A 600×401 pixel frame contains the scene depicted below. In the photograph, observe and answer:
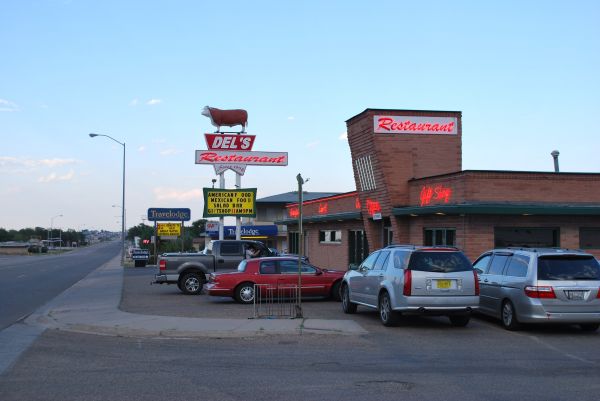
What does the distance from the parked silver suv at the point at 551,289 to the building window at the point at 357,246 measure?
14956mm

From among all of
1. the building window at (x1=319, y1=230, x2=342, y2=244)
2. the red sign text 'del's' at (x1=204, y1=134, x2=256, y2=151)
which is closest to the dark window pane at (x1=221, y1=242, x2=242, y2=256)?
the red sign text 'del's' at (x1=204, y1=134, x2=256, y2=151)

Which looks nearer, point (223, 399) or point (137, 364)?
point (223, 399)

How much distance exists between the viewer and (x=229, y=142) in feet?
106

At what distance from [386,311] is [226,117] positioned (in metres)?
20.5

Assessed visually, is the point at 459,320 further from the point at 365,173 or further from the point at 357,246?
the point at 357,246

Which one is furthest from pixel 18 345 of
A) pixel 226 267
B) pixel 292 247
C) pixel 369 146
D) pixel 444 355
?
pixel 292 247

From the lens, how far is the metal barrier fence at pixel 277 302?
1582 centimetres

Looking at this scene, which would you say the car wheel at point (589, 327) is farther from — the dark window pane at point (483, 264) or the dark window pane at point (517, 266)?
the dark window pane at point (483, 264)

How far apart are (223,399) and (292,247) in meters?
34.8

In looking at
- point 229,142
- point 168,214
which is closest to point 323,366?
point 229,142

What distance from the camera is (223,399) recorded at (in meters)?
7.80

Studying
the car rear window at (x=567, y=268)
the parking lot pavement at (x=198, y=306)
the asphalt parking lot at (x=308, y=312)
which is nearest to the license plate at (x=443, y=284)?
the asphalt parking lot at (x=308, y=312)

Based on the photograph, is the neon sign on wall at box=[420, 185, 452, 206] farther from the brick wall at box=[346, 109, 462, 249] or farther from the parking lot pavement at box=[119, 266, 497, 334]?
the parking lot pavement at box=[119, 266, 497, 334]

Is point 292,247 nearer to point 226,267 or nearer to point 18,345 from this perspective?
point 226,267
